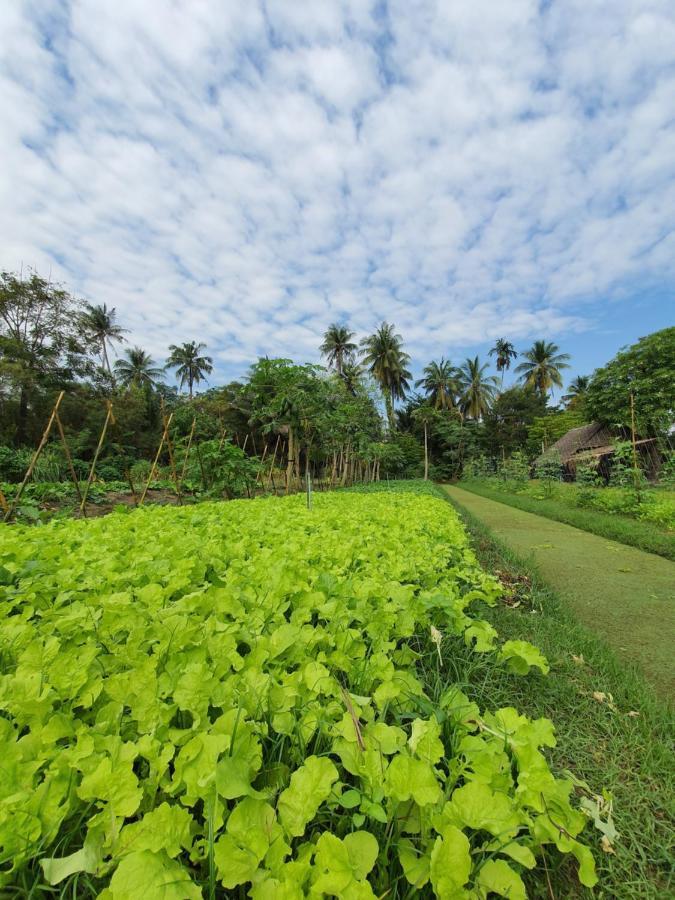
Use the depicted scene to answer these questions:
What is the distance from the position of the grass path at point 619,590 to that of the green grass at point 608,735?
0.29 metres

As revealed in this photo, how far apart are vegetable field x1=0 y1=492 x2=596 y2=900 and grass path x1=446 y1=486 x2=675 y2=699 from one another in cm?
174

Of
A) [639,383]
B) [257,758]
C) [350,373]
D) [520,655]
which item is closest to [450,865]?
[257,758]

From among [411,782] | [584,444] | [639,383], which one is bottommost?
[411,782]

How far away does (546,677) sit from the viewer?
184 centimetres

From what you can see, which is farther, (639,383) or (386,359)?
(386,359)

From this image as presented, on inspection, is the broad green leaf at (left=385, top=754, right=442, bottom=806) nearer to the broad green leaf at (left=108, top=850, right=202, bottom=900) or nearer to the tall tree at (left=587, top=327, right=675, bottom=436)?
the broad green leaf at (left=108, top=850, right=202, bottom=900)

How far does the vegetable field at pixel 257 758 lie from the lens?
66 centimetres

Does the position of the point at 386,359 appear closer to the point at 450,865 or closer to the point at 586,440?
the point at 586,440

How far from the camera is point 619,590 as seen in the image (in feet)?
12.0

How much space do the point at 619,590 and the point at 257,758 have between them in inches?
161

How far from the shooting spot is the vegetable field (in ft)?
2.17

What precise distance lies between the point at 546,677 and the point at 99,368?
1178 inches

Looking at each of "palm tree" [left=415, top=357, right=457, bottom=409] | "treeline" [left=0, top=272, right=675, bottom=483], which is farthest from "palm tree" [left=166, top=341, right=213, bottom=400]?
"palm tree" [left=415, top=357, right=457, bottom=409]

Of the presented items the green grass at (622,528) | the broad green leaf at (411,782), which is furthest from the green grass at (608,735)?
the green grass at (622,528)
